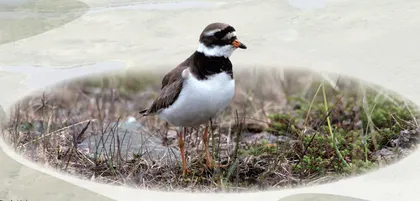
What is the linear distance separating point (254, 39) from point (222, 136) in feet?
2.85

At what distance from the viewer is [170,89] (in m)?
5.73

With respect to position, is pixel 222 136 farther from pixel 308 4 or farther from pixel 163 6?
pixel 308 4

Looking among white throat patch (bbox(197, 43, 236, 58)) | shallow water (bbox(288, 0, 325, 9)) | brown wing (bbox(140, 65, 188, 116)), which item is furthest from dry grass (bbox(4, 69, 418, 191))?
white throat patch (bbox(197, 43, 236, 58))

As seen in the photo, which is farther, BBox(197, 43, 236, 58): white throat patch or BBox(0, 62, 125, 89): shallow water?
BBox(0, 62, 125, 89): shallow water

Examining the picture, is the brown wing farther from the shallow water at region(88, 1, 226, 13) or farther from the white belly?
the shallow water at region(88, 1, 226, 13)

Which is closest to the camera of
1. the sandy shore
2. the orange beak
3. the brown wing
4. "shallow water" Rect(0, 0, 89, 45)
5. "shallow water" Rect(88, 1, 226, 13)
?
the orange beak

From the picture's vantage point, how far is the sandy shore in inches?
246

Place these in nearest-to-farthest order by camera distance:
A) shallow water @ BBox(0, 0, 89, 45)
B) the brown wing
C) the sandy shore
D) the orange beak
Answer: the orange beak < the brown wing < the sandy shore < shallow water @ BBox(0, 0, 89, 45)

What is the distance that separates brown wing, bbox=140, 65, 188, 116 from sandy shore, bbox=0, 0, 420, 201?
61 centimetres

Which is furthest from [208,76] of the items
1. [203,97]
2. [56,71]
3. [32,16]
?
[32,16]

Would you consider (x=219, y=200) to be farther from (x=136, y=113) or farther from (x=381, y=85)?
(x=136, y=113)

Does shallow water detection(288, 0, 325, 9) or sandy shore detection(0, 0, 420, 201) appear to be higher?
shallow water detection(288, 0, 325, 9)

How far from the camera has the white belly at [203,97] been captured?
5465 millimetres

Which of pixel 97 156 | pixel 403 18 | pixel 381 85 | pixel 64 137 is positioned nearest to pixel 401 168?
pixel 381 85
